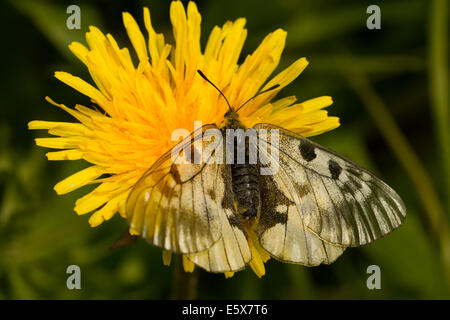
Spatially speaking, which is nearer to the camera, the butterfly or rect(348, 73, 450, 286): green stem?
the butterfly

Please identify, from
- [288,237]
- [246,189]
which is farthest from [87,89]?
[288,237]

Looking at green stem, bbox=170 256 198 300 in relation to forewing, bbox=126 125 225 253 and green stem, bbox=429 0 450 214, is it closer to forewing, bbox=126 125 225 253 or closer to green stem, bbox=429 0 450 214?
forewing, bbox=126 125 225 253

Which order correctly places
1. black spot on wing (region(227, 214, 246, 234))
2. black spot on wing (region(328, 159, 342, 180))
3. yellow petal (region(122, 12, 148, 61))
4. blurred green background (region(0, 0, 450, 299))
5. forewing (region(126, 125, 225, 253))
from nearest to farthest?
forewing (region(126, 125, 225, 253)) < black spot on wing (region(227, 214, 246, 234)) < black spot on wing (region(328, 159, 342, 180)) < yellow petal (region(122, 12, 148, 61)) < blurred green background (region(0, 0, 450, 299))

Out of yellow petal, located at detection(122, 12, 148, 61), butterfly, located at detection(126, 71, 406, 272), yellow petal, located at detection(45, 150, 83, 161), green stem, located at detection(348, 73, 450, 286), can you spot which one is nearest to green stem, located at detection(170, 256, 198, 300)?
butterfly, located at detection(126, 71, 406, 272)

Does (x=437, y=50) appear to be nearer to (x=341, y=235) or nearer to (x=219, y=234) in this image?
(x=341, y=235)

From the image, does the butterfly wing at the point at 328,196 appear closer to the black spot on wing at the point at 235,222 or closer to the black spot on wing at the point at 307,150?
the black spot on wing at the point at 307,150

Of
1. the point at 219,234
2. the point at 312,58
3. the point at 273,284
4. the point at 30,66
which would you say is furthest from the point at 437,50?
the point at 30,66
